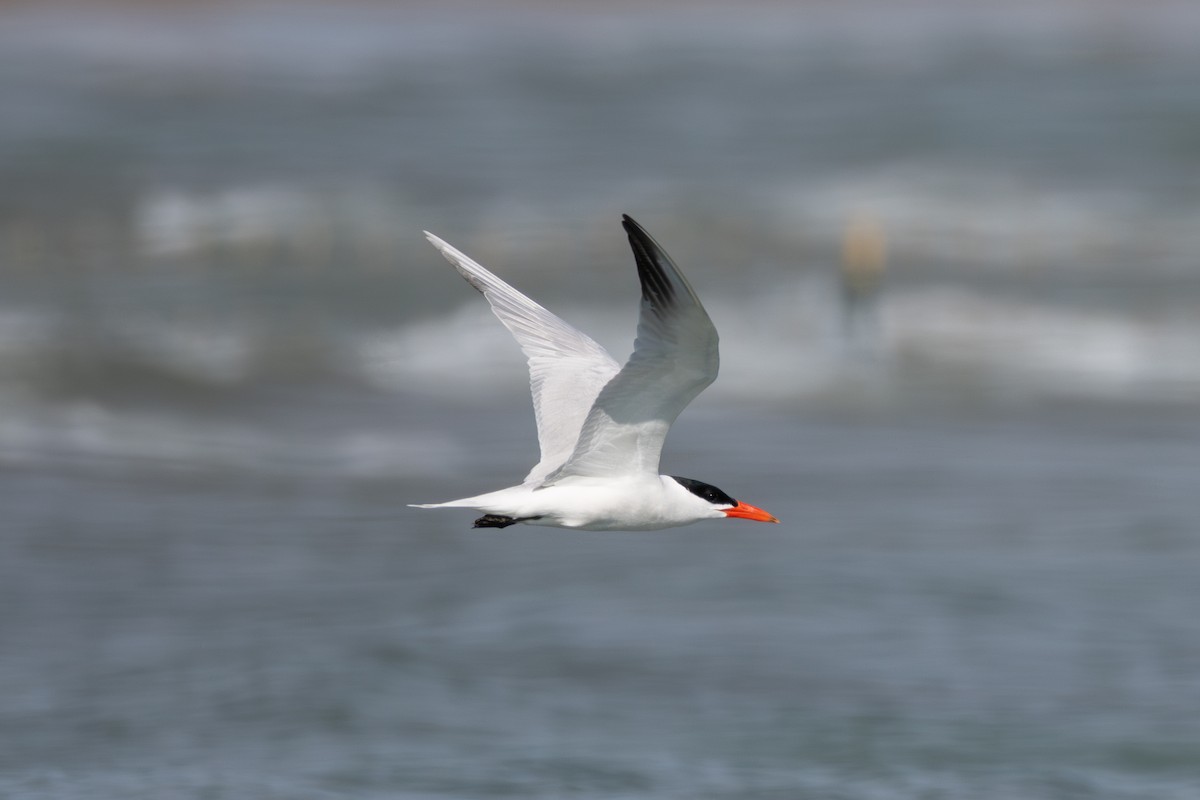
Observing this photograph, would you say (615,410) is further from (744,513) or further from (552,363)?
(552,363)

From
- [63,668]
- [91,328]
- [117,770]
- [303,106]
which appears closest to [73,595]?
[63,668]

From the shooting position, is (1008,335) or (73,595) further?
(1008,335)

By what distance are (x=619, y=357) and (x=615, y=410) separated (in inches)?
457

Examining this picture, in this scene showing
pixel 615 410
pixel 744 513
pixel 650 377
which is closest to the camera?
pixel 650 377

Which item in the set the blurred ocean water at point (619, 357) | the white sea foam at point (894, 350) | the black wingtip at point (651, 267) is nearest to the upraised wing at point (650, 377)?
the black wingtip at point (651, 267)

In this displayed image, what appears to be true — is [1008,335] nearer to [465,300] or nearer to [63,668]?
[465,300]

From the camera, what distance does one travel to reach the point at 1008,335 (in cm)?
2009

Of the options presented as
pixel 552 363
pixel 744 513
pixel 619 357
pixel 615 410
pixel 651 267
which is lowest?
pixel 744 513

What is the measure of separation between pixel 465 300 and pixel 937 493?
7957 mm

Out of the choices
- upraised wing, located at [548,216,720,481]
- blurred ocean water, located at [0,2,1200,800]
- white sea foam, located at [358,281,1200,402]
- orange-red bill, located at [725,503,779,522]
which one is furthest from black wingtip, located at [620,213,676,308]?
white sea foam, located at [358,281,1200,402]

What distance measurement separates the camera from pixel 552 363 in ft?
26.8

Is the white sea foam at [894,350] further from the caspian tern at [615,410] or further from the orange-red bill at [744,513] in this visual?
the orange-red bill at [744,513]

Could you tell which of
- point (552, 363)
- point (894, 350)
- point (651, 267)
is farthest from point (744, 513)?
point (894, 350)

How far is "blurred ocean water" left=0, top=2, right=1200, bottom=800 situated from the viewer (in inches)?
423
